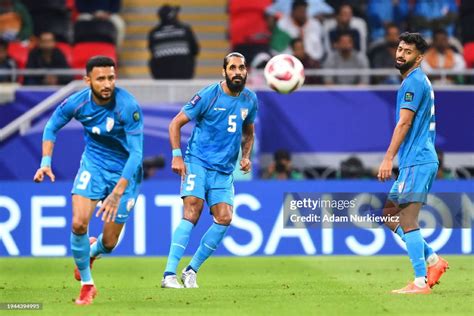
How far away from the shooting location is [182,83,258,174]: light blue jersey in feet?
39.3

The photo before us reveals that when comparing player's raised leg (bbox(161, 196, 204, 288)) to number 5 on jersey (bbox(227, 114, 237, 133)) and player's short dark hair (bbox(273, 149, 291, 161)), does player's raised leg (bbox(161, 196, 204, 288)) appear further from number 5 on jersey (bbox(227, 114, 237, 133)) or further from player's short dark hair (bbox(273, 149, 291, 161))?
player's short dark hair (bbox(273, 149, 291, 161))

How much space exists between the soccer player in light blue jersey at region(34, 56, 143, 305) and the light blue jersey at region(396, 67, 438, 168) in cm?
231

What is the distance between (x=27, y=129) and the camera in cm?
1786

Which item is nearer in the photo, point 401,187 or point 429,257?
point 401,187

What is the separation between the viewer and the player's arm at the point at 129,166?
33.7 feet

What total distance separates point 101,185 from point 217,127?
164 centimetres

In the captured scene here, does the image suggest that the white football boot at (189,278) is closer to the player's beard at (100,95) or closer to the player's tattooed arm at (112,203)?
the player's tattooed arm at (112,203)

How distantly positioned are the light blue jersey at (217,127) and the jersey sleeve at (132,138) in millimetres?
1377

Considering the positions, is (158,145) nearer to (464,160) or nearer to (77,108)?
(464,160)

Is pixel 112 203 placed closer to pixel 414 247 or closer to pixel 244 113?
pixel 244 113

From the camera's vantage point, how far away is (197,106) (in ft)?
39.1

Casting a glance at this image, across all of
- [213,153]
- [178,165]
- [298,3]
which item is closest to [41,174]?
[178,165]

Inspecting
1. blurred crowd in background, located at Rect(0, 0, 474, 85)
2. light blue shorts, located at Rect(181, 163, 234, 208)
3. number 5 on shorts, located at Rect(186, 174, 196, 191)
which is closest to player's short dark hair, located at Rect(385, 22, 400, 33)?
blurred crowd in background, located at Rect(0, 0, 474, 85)

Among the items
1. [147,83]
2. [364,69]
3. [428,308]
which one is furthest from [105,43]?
[428,308]
